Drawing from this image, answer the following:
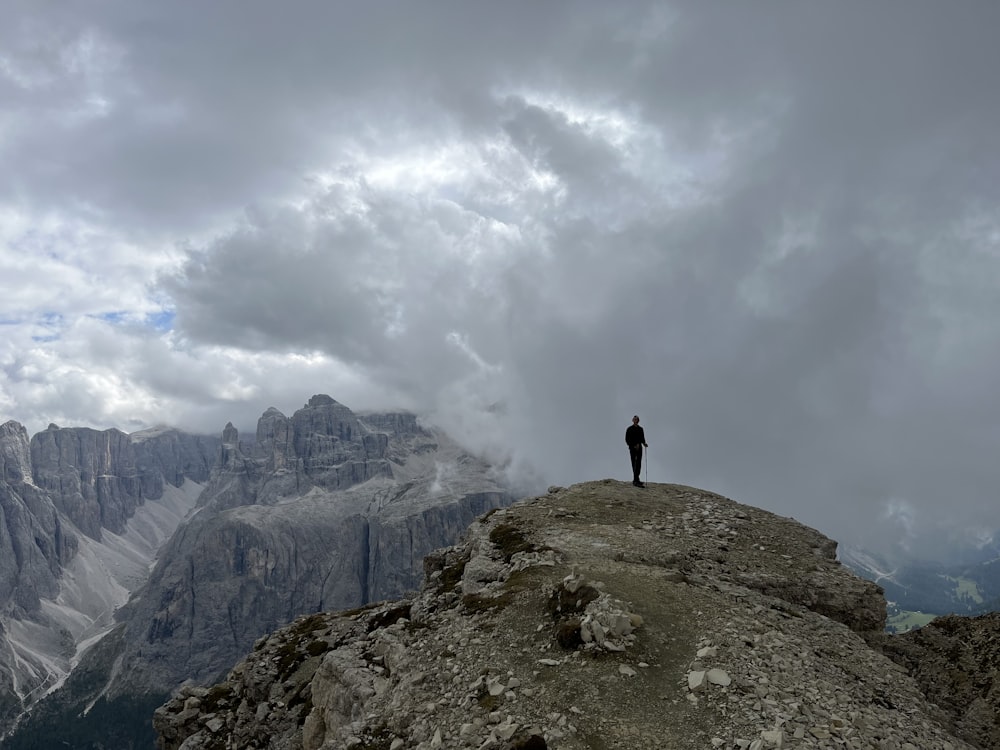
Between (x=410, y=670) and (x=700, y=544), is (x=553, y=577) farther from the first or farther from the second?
(x=700, y=544)

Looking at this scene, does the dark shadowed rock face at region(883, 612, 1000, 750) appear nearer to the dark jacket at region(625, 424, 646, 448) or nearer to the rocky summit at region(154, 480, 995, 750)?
the rocky summit at region(154, 480, 995, 750)

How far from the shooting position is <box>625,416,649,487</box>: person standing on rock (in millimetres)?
38281

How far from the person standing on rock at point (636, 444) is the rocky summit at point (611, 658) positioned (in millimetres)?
5259

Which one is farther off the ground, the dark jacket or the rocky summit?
the dark jacket

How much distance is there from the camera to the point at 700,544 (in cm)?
2858

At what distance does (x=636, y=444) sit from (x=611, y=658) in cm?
2273

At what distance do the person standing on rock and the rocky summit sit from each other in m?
5.26

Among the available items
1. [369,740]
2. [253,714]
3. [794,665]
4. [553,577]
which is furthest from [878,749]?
[253,714]

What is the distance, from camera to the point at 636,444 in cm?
3900

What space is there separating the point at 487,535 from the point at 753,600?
14.2 m

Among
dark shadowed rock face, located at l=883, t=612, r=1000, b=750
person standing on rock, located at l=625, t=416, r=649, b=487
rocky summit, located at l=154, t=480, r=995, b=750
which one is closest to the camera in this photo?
rocky summit, located at l=154, t=480, r=995, b=750

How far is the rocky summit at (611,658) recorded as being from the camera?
15180mm

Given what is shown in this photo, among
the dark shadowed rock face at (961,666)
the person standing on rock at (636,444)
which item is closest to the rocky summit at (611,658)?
the dark shadowed rock face at (961,666)

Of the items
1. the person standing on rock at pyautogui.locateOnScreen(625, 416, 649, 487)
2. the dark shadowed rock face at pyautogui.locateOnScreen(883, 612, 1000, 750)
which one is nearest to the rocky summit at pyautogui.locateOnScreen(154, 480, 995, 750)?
the dark shadowed rock face at pyautogui.locateOnScreen(883, 612, 1000, 750)
